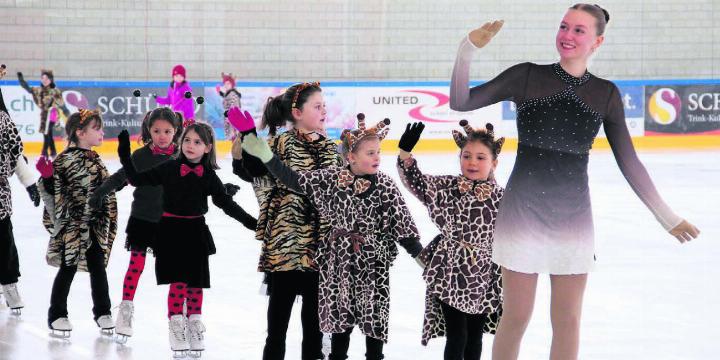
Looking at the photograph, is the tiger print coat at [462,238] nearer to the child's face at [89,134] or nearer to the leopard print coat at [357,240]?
the leopard print coat at [357,240]

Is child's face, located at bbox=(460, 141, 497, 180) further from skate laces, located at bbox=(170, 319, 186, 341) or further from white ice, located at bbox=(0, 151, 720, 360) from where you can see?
skate laces, located at bbox=(170, 319, 186, 341)

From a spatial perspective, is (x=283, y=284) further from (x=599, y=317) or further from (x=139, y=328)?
(x=599, y=317)

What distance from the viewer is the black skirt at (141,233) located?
6.12 metres

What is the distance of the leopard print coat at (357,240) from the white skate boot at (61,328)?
192 centimetres

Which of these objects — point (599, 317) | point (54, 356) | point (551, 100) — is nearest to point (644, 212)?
point (599, 317)

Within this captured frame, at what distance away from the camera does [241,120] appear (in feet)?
14.7

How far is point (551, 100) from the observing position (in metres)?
3.81

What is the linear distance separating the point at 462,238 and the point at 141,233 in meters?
2.15

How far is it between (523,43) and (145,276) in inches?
614

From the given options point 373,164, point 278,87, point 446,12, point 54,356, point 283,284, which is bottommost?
point 54,356

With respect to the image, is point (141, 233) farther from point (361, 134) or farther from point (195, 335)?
point (361, 134)

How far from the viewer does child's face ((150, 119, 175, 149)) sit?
6.00 metres

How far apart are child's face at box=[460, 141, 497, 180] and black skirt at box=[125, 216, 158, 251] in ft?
7.02

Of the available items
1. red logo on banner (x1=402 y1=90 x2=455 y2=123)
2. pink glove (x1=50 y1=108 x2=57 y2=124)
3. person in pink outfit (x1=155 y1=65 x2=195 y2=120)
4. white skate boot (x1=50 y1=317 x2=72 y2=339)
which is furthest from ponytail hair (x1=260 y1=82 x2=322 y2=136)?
red logo on banner (x1=402 y1=90 x2=455 y2=123)
